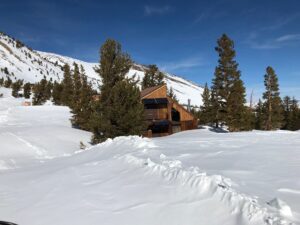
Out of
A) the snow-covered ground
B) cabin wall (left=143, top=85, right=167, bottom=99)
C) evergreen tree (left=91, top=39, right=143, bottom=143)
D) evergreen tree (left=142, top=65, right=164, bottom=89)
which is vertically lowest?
the snow-covered ground

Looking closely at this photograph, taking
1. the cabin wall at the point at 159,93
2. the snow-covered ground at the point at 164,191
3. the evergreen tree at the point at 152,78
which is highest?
the evergreen tree at the point at 152,78

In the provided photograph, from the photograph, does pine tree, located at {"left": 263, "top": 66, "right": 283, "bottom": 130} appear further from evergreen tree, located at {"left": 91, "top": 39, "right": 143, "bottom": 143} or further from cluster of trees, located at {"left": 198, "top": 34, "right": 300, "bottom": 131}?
evergreen tree, located at {"left": 91, "top": 39, "right": 143, "bottom": 143}

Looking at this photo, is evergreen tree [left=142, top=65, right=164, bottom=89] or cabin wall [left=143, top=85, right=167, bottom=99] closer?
cabin wall [left=143, top=85, right=167, bottom=99]

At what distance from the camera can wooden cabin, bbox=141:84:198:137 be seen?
143 ft

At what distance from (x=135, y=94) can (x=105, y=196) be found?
50.6 feet

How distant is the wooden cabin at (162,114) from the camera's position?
43.6 meters

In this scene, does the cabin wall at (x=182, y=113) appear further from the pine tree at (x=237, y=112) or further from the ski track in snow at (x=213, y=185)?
the ski track in snow at (x=213, y=185)

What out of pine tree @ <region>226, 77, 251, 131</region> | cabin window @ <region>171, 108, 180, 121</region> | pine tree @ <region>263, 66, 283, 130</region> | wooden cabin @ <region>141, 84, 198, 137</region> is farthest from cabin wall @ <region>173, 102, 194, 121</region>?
pine tree @ <region>263, 66, 283, 130</region>

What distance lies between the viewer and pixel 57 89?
7650 cm

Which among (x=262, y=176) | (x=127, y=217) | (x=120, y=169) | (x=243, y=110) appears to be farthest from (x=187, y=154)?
(x=243, y=110)

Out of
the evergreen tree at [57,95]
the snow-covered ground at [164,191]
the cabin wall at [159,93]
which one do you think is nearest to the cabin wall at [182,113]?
the cabin wall at [159,93]

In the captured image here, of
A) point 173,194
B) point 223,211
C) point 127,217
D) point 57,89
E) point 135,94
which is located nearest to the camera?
point 223,211

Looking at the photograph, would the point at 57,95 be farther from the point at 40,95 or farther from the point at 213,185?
the point at 213,185

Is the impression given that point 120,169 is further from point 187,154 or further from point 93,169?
point 187,154
